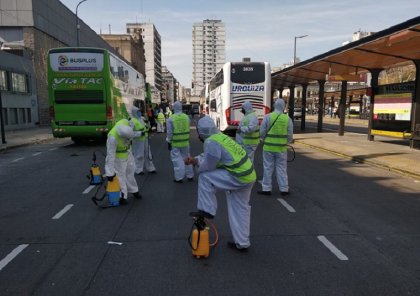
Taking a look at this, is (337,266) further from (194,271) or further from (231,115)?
(231,115)

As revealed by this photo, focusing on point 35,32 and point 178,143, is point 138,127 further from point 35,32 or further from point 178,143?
point 35,32

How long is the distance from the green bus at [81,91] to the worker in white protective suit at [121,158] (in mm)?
9709

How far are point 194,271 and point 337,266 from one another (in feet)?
5.74

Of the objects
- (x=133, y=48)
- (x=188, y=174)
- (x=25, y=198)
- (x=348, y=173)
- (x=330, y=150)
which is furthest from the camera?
(x=133, y=48)

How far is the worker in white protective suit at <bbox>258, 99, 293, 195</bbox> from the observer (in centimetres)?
820

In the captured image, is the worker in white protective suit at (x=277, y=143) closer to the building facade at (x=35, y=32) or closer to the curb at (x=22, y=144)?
the curb at (x=22, y=144)

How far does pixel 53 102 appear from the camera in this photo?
55.0 ft

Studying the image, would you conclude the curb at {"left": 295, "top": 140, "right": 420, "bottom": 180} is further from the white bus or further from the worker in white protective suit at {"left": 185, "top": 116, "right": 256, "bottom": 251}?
the worker in white protective suit at {"left": 185, "top": 116, "right": 256, "bottom": 251}

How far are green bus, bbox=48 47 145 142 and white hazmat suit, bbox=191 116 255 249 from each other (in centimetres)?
1284

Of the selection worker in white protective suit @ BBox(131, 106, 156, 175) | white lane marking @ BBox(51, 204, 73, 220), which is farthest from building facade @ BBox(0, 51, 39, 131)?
white lane marking @ BBox(51, 204, 73, 220)

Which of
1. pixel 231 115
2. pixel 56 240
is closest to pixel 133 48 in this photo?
pixel 231 115

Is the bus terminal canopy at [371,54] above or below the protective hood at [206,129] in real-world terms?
above

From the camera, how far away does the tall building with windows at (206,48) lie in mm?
158625

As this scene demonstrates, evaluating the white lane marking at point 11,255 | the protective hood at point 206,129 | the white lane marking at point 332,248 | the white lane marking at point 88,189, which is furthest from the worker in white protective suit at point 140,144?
the white lane marking at point 332,248
